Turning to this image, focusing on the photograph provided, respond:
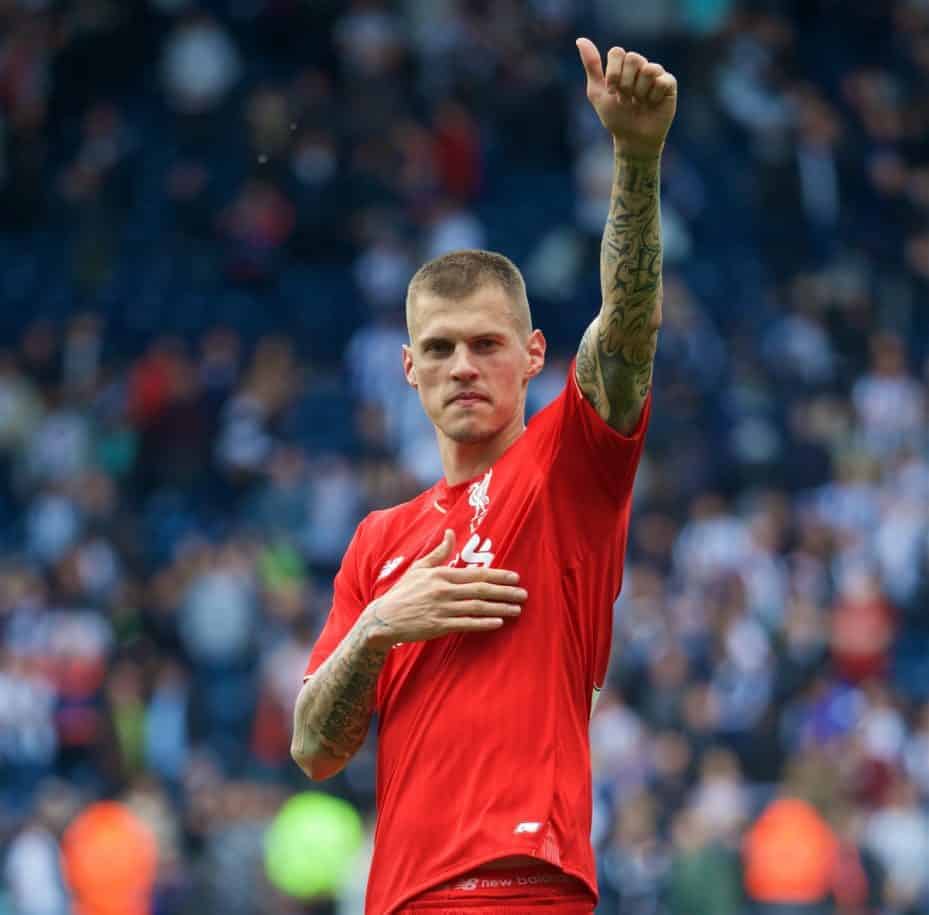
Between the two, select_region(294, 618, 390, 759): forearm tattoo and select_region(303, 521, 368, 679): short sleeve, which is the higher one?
select_region(303, 521, 368, 679): short sleeve

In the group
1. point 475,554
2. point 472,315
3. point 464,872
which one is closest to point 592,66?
point 472,315

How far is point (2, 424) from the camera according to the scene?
1741 cm

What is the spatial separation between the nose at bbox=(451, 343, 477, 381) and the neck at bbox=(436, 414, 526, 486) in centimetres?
16

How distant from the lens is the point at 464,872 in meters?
4.04

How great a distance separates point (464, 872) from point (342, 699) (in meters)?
0.51

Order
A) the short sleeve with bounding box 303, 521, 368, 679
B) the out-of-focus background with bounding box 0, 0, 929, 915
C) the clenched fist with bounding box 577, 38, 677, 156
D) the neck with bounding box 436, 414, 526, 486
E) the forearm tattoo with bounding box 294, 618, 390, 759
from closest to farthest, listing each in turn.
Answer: the clenched fist with bounding box 577, 38, 677, 156
the forearm tattoo with bounding box 294, 618, 390, 759
the neck with bounding box 436, 414, 526, 486
the short sleeve with bounding box 303, 521, 368, 679
the out-of-focus background with bounding box 0, 0, 929, 915

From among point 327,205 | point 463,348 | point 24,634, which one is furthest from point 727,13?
point 463,348

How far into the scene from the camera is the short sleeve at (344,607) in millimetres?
4605

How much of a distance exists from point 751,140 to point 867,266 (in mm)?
1926

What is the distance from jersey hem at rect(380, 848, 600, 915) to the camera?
4.00 meters

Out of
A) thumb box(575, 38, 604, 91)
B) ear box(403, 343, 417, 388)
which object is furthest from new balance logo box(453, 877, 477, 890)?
thumb box(575, 38, 604, 91)

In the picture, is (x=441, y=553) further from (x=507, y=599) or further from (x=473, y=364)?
(x=473, y=364)

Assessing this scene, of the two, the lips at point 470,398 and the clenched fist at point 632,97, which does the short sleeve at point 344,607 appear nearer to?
the lips at point 470,398

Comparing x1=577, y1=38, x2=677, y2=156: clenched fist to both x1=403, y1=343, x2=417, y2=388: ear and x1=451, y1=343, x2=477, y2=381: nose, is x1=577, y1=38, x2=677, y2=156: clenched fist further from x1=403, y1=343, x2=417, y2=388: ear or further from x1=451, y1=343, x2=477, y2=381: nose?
x1=403, y1=343, x2=417, y2=388: ear
